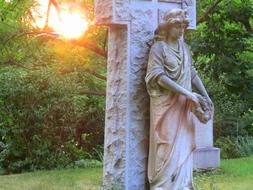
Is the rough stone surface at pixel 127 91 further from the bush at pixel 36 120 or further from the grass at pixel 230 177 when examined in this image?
the bush at pixel 36 120

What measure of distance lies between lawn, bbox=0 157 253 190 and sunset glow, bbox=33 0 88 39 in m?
4.89

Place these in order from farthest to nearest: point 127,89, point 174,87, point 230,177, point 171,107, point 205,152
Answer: point 205,152, point 230,177, point 127,89, point 171,107, point 174,87

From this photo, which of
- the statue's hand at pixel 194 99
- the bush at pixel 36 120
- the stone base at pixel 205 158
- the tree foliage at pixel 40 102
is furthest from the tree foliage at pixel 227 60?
the statue's hand at pixel 194 99

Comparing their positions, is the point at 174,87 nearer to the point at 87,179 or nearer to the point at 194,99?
the point at 194,99

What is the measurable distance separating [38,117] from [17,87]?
2.83 feet

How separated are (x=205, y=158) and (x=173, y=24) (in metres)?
5.98

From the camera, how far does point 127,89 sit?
5.73 meters

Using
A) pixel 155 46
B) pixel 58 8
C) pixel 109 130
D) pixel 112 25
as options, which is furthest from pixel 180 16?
pixel 58 8

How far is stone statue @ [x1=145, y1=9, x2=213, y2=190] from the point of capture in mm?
5453

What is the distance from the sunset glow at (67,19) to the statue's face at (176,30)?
927 centimetres

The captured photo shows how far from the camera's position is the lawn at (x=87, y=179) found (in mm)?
8773

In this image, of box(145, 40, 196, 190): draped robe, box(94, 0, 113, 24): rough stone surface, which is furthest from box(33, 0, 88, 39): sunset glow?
box(145, 40, 196, 190): draped robe

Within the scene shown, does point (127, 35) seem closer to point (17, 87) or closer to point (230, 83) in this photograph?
point (17, 87)

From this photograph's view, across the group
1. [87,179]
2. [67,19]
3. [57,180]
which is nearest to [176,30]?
[87,179]
